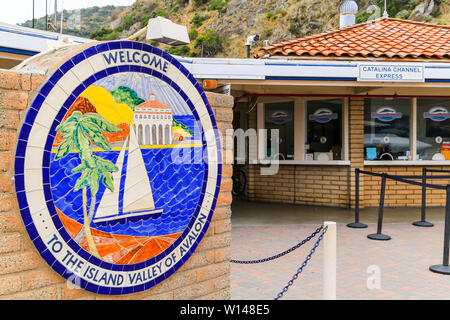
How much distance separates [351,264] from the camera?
5.88 metres

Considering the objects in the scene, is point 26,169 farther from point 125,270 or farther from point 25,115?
point 125,270

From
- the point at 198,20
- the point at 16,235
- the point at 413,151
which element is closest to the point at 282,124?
the point at 413,151

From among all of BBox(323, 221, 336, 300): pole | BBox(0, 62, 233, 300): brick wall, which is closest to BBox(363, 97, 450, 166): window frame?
BBox(323, 221, 336, 300): pole

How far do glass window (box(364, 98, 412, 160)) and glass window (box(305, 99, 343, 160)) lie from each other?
2.14 ft

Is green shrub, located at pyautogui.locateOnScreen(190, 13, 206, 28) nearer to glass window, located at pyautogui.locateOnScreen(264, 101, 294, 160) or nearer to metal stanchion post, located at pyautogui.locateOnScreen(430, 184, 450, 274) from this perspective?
glass window, located at pyautogui.locateOnScreen(264, 101, 294, 160)

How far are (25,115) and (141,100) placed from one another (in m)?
0.81

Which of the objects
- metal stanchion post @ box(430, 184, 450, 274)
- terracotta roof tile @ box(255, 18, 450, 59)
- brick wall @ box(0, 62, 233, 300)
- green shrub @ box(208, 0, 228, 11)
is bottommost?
metal stanchion post @ box(430, 184, 450, 274)

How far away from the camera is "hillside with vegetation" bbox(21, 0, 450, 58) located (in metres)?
39.9

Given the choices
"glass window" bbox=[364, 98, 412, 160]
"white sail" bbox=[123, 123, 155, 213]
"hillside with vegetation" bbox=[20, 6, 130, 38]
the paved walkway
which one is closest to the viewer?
"white sail" bbox=[123, 123, 155, 213]

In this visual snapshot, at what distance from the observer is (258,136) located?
37.5 feet

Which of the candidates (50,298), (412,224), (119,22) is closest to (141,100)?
(50,298)

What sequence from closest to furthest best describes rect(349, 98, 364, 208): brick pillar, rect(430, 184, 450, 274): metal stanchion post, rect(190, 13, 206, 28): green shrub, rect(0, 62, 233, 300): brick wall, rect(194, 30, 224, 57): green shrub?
rect(0, 62, 233, 300): brick wall
rect(430, 184, 450, 274): metal stanchion post
rect(349, 98, 364, 208): brick pillar
rect(194, 30, 224, 57): green shrub
rect(190, 13, 206, 28): green shrub

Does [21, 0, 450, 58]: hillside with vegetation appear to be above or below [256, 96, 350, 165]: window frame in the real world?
above
